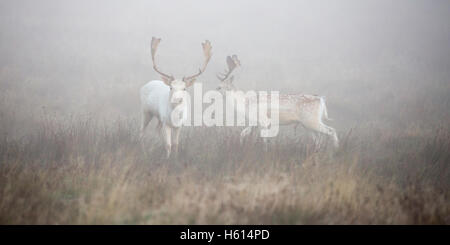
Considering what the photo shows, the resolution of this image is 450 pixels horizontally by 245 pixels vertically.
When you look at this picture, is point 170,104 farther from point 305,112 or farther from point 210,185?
point 305,112

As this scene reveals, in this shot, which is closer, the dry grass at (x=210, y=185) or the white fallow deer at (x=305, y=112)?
the dry grass at (x=210, y=185)

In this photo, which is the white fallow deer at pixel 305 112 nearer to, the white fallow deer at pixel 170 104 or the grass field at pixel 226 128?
the grass field at pixel 226 128

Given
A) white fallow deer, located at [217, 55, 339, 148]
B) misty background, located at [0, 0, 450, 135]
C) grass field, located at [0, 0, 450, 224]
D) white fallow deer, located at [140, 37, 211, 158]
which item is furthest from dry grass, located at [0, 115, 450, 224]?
misty background, located at [0, 0, 450, 135]

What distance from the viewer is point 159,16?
19328 millimetres

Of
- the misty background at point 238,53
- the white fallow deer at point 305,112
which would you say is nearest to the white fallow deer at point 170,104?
the white fallow deer at point 305,112

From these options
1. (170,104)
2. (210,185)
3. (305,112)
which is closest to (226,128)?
(305,112)

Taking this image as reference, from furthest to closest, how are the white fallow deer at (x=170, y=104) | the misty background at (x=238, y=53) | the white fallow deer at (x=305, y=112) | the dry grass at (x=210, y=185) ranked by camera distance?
the misty background at (x=238, y=53) → the white fallow deer at (x=305, y=112) → the white fallow deer at (x=170, y=104) → the dry grass at (x=210, y=185)

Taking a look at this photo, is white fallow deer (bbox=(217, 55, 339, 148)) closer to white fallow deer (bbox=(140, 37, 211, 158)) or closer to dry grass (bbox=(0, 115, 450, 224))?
dry grass (bbox=(0, 115, 450, 224))

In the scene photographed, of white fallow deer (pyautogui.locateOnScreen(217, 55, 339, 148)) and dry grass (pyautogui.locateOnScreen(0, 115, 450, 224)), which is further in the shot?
white fallow deer (pyautogui.locateOnScreen(217, 55, 339, 148))

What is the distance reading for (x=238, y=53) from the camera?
1580 cm

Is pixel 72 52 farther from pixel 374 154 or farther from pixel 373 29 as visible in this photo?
pixel 373 29

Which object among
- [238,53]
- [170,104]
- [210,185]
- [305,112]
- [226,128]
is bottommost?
[210,185]

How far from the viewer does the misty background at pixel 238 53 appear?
34.5 feet

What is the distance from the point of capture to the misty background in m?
10.5
